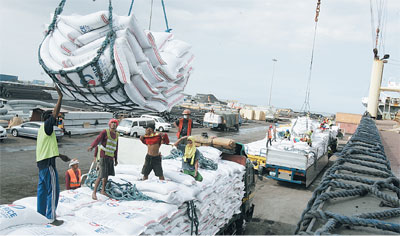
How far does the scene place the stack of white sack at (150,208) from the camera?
3470 mm

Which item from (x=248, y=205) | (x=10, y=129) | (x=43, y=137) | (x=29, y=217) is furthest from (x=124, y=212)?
(x=10, y=129)

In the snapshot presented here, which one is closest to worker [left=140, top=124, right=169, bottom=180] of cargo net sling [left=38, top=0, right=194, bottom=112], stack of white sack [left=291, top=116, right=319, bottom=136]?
cargo net sling [left=38, top=0, right=194, bottom=112]

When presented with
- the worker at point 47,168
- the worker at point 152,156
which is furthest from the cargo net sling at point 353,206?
the worker at point 152,156

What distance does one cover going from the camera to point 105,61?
9898 millimetres

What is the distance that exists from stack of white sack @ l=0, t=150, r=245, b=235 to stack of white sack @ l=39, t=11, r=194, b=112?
184 inches

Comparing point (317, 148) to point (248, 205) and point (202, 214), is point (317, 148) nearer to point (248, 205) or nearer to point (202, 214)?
point (248, 205)

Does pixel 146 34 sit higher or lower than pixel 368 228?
higher

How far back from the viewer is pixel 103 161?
504cm

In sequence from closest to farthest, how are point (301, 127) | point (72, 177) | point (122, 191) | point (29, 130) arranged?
point (122, 191) < point (72, 177) < point (301, 127) < point (29, 130)

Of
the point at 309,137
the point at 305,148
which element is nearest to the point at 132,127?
the point at 309,137

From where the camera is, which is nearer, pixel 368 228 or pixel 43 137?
pixel 368 228

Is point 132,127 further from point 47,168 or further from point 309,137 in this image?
point 47,168

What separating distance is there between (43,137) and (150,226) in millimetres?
1825

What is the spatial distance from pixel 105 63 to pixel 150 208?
6.74m
